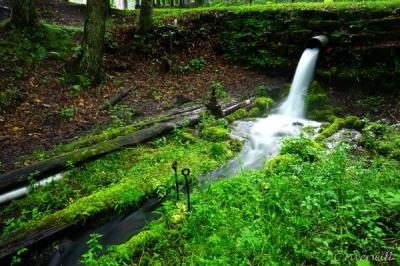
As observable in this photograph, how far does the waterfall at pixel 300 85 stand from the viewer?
11.0 m

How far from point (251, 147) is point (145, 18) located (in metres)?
8.44

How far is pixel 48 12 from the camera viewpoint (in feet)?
51.4

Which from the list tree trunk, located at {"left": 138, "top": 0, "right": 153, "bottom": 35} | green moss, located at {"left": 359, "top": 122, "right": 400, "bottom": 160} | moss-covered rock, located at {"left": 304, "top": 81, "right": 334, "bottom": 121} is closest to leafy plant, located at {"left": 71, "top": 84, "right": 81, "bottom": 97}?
tree trunk, located at {"left": 138, "top": 0, "right": 153, "bottom": 35}

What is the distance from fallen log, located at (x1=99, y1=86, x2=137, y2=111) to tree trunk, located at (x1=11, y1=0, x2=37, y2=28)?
4.49 metres

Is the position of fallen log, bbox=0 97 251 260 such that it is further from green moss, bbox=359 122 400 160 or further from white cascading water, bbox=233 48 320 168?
green moss, bbox=359 122 400 160

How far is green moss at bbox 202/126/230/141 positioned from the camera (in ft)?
26.2

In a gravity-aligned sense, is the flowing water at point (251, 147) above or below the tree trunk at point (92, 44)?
below

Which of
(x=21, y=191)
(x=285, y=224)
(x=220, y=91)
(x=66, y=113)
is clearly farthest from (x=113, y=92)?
(x=285, y=224)

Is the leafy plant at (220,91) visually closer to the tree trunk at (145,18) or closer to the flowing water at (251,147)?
the flowing water at (251,147)

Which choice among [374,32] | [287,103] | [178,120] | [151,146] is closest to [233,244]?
[151,146]

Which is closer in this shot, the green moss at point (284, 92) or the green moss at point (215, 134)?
the green moss at point (215, 134)

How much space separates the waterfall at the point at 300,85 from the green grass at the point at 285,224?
608cm

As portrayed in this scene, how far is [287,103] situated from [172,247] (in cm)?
857

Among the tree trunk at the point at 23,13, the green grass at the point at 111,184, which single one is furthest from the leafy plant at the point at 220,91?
the tree trunk at the point at 23,13
